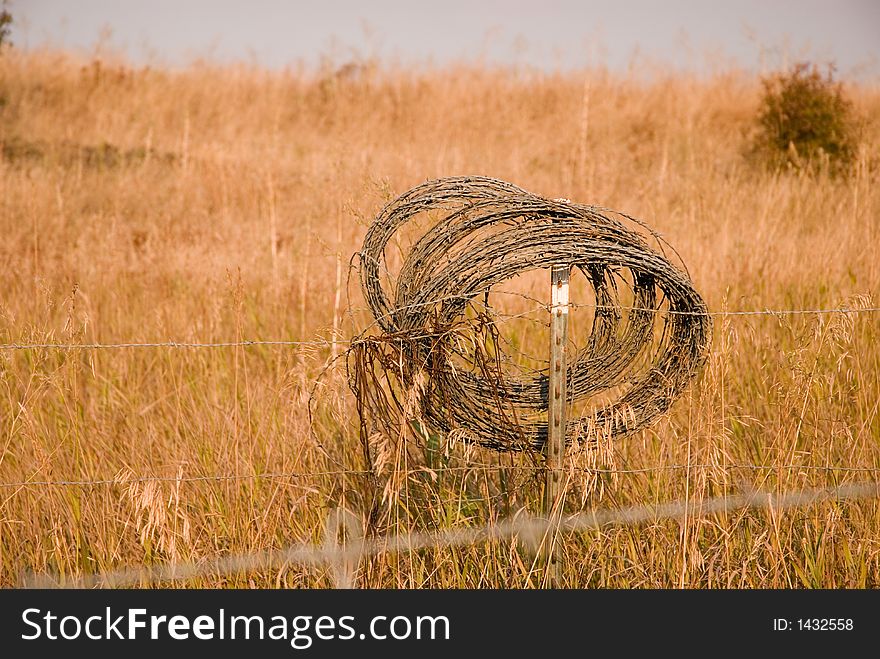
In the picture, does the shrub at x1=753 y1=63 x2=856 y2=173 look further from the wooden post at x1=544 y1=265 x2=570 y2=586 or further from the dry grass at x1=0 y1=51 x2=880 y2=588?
the wooden post at x1=544 y1=265 x2=570 y2=586

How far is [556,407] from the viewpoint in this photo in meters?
2.92

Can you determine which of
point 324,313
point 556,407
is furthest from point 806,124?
point 556,407

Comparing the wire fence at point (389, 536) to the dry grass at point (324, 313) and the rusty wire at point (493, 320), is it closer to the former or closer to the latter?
the dry grass at point (324, 313)

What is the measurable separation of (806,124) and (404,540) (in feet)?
31.4

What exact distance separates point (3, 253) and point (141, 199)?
2427mm

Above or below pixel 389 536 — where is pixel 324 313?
above

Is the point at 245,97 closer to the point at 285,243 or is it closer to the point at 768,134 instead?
the point at 285,243

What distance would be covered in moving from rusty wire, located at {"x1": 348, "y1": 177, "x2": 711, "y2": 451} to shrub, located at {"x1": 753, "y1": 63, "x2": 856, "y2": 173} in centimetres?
801

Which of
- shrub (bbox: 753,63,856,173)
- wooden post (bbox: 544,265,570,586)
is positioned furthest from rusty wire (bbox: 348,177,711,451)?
shrub (bbox: 753,63,856,173)

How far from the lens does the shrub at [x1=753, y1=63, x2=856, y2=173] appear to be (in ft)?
33.8

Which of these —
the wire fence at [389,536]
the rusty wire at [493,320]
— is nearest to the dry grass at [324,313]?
the wire fence at [389,536]

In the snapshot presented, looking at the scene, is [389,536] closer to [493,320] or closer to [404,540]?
[404,540]

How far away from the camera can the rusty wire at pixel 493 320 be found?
278 centimetres

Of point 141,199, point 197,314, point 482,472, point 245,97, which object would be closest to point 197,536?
point 482,472
